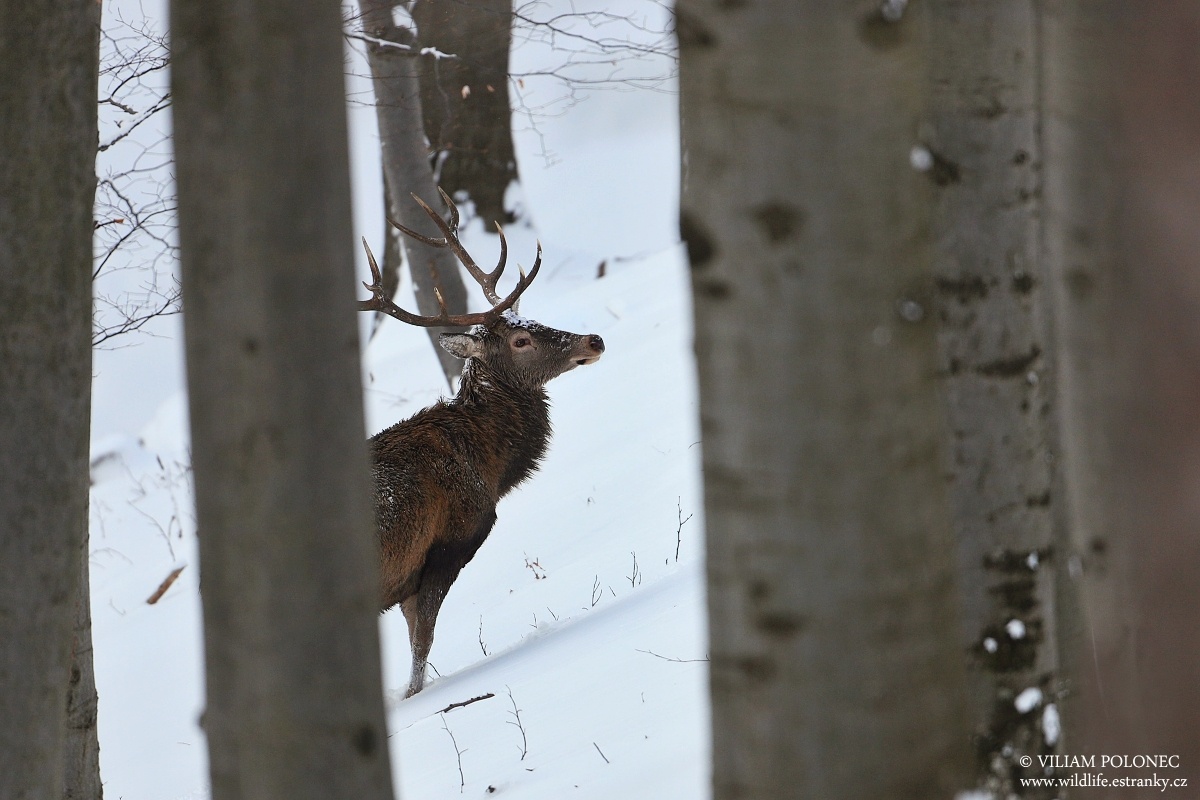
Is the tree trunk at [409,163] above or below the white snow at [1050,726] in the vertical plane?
above

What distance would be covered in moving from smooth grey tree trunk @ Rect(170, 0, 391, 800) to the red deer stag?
12.4 ft

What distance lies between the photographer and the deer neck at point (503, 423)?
20.7 ft

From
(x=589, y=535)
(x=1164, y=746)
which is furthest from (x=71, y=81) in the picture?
(x=589, y=535)

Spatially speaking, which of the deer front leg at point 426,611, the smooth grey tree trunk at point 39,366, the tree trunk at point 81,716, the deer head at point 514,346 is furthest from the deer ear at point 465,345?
the smooth grey tree trunk at point 39,366

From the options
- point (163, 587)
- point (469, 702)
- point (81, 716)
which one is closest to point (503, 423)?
point (469, 702)

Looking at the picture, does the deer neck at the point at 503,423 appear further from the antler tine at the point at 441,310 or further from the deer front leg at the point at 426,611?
the deer front leg at the point at 426,611

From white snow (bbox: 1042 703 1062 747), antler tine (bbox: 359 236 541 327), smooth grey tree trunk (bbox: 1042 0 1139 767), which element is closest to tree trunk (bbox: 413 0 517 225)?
antler tine (bbox: 359 236 541 327)

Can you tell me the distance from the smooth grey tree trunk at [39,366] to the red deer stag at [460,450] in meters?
2.97

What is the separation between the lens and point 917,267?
1598mm

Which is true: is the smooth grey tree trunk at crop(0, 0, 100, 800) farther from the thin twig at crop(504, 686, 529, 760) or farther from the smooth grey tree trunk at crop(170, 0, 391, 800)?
the thin twig at crop(504, 686, 529, 760)

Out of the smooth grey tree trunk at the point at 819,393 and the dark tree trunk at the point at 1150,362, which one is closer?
the smooth grey tree trunk at the point at 819,393

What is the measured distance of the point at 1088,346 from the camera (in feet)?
7.02

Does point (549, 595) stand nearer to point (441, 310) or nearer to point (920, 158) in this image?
point (441, 310)

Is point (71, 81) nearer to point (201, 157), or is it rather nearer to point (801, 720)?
point (201, 157)
